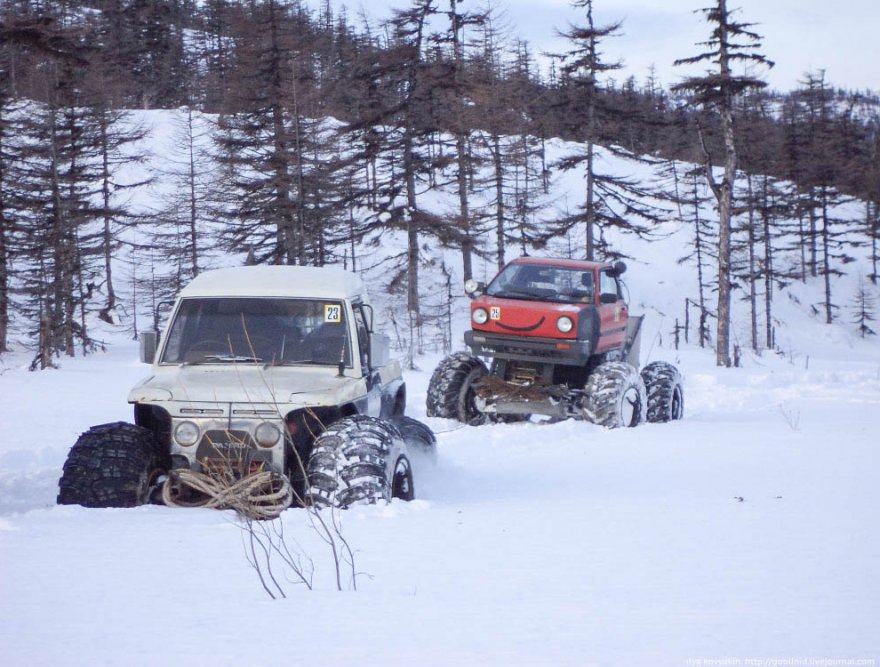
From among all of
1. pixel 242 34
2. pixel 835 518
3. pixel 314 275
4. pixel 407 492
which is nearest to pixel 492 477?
pixel 407 492

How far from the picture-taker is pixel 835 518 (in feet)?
18.8

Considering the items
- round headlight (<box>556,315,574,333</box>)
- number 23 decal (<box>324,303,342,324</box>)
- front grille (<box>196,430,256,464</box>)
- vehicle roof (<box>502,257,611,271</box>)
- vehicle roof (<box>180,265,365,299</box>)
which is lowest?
front grille (<box>196,430,256,464</box>)

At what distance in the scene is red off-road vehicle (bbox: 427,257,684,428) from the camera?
11.5 metres

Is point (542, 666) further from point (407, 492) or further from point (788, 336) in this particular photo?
point (788, 336)

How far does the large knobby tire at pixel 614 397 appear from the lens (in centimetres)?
1110

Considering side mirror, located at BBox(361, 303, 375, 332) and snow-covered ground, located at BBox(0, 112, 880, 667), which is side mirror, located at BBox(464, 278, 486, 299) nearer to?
snow-covered ground, located at BBox(0, 112, 880, 667)

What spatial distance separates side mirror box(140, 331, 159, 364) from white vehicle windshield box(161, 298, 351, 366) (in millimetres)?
95

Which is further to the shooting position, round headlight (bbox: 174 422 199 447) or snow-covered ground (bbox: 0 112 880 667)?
round headlight (bbox: 174 422 199 447)

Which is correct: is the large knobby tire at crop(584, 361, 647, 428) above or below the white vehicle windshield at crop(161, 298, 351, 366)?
below

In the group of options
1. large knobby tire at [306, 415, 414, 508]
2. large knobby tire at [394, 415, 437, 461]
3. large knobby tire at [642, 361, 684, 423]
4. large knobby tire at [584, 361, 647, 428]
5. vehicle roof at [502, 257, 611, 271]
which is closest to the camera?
large knobby tire at [306, 415, 414, 508]

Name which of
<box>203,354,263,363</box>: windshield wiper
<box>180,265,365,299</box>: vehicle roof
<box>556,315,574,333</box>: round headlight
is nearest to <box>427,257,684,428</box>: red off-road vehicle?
<box>556,315,574,333</box>: round headlight

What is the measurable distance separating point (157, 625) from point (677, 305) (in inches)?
2071

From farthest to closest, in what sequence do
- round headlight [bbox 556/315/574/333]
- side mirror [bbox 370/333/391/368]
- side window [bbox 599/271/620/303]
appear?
side window [bbox 599/271/620/303], round headlight [bbox 556/315/574/333], side mirror [bbox 370/333/391/368]

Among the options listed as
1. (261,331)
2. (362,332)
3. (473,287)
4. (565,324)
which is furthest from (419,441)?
(473,287)
